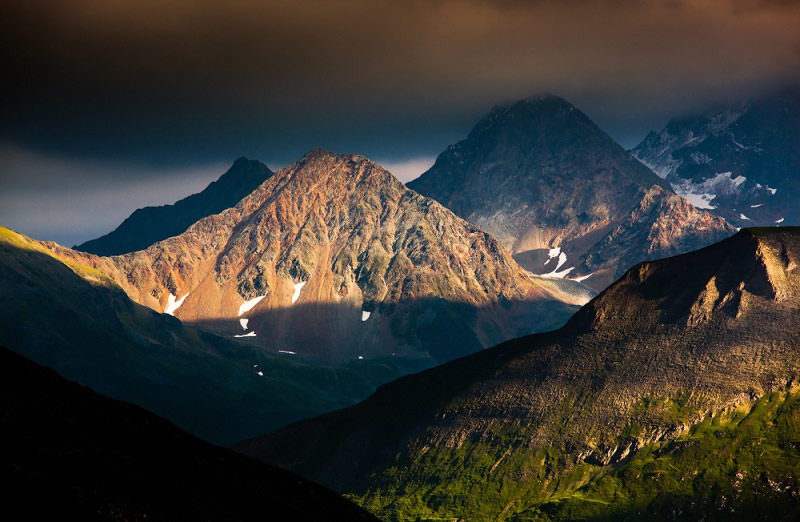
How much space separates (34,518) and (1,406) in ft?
73.5

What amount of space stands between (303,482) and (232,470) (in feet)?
36.2

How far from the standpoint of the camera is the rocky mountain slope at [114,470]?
71375mm

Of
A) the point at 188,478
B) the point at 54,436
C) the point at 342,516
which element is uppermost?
the point at 54,436

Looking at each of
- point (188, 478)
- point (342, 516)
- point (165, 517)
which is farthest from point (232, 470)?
point (165, 517)

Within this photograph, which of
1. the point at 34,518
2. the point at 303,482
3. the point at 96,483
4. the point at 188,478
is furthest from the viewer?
the point at 303,482

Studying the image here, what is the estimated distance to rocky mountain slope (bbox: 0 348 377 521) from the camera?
71375 millimetres

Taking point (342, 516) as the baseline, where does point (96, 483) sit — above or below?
above

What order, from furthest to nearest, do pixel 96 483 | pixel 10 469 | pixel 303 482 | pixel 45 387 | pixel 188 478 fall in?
pixel 303 482
pixel 45 387
pixel 188 478
pixel 96 483
pixel 10 469

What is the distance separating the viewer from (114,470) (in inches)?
3164

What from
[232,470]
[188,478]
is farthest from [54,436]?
[232,470]

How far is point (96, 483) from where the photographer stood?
75.9 meters

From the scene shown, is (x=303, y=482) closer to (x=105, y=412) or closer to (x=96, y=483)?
(x=105, y=412)

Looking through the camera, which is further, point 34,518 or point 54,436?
point 54,436

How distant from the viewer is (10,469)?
232ft
